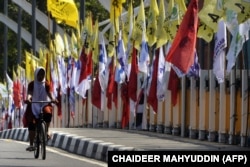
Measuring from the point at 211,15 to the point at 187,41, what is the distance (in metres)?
1.56

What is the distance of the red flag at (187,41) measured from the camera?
1861 cm

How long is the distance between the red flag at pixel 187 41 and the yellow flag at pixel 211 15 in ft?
4.33

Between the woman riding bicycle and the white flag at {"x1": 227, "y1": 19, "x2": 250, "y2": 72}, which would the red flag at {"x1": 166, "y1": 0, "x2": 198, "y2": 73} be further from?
the woman riding bicycle

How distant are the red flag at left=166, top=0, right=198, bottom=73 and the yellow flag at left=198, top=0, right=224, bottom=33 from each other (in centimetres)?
132

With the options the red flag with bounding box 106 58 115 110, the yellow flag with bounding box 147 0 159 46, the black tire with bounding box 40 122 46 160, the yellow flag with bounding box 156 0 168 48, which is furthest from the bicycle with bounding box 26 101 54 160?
the red flag with bounding box 106 58 115 110

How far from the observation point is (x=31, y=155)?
18.2 m

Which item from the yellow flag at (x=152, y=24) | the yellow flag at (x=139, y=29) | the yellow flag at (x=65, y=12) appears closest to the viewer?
the yellow flag at (x=152, y=24)

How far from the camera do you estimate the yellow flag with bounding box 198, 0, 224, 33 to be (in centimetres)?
1700

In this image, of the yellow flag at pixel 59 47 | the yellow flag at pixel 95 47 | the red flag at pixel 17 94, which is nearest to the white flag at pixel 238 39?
the yellow flag at pixel 95 47

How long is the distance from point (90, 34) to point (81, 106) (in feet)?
9.73

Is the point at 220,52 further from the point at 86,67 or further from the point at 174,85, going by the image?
the point at 86,67

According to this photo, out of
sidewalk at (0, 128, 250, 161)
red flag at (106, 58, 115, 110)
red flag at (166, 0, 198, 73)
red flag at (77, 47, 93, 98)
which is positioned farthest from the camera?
red flag at (77, 47, 93, 98)

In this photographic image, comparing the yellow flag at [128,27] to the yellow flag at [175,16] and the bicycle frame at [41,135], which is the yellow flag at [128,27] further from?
the bicycle frame at [41,135]

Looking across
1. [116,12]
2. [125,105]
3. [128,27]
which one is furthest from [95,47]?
[125,105]
